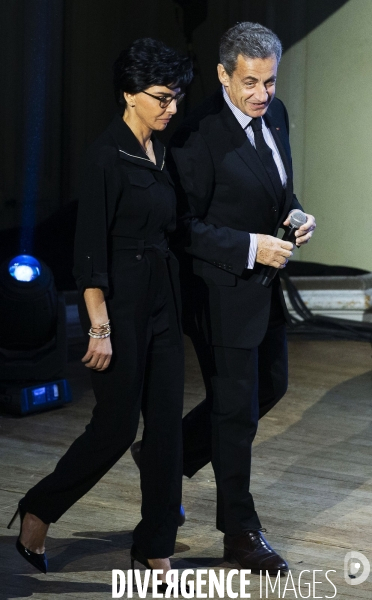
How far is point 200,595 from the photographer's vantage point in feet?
9.00

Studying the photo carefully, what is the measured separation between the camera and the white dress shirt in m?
2.79

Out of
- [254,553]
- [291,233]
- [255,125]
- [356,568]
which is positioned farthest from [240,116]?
[356,568]

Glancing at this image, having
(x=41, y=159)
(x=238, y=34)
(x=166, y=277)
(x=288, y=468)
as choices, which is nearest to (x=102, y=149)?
(x=166, y=277)

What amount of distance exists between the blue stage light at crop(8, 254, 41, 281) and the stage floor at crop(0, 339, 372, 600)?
642 millimetres

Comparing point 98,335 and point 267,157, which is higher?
point 267,157

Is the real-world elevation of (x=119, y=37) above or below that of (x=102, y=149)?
above

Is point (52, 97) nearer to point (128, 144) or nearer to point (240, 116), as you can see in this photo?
point (240, 116)

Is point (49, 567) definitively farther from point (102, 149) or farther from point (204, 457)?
point (102, 149)

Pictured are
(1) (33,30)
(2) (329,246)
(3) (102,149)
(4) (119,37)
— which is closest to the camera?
(3) (102,149)

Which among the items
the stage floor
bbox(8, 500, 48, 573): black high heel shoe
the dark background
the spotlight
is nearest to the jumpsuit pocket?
bbox(8, 500, 48, 573): black high heel shoe

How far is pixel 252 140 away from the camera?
2.89 meters

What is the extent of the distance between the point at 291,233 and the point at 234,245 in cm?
16

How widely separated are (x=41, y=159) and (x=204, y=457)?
11.1 ft

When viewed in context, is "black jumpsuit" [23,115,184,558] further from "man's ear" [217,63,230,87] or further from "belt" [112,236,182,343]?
"man's ear" [217,63,230,87]
